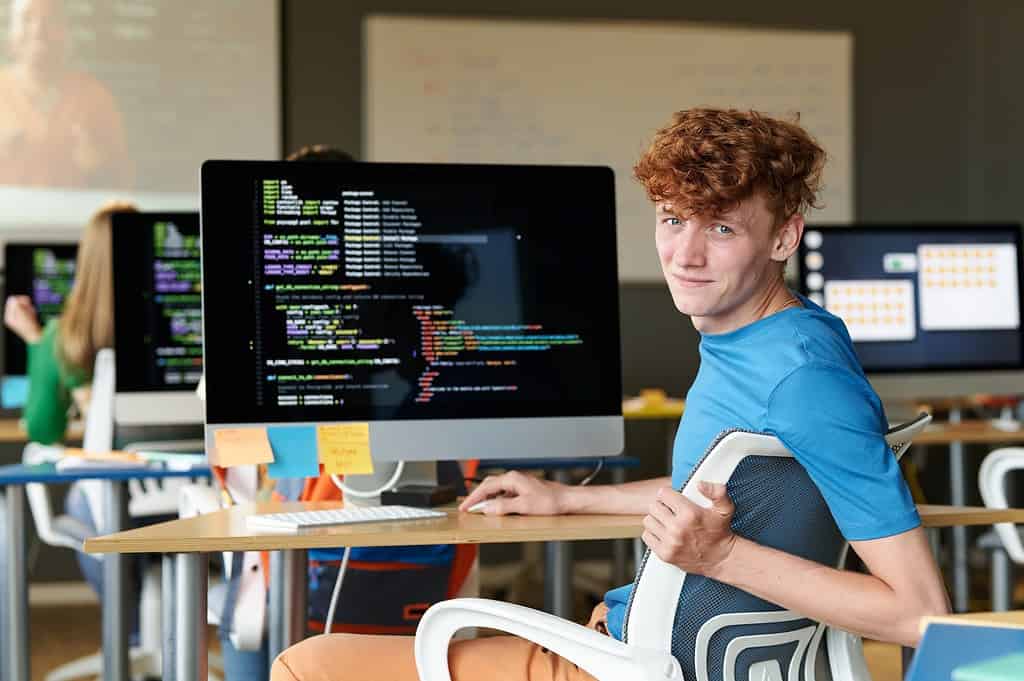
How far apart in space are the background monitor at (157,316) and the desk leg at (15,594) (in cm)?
30

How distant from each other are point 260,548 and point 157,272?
1570 mm

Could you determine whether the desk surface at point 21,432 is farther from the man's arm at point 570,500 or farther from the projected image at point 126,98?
the man's arm at point 570,500

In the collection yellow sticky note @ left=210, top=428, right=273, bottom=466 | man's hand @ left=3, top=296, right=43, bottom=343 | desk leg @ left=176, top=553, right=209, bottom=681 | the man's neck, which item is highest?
man's hand @ left=3, top=296, right=43, bottom=343

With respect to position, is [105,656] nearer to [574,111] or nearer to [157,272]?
[157,272]

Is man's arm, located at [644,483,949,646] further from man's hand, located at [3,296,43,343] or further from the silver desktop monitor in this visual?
man's hand, located at [3,296,43,343]

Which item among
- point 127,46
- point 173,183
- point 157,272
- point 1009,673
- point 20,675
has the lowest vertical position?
point 20,675

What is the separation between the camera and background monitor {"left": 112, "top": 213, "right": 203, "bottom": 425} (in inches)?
117

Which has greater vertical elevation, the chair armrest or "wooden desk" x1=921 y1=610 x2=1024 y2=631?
"wooden desk" x1=921 y1=610 x2=1024 y2=631

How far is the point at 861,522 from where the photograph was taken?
1.25 meters

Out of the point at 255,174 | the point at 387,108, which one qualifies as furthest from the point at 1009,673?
the point at 387,108

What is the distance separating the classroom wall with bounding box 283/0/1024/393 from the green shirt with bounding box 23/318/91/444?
256 centimetres

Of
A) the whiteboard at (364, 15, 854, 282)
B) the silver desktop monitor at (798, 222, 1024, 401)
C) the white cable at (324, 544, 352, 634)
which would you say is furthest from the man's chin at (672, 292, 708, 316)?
the whiteboard at (364, 15, 854, 282)

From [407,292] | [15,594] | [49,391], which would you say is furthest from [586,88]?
[407,292]

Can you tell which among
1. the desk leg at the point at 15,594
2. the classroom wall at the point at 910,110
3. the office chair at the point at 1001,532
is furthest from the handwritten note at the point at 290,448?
the classroom wall at the point at 910,110
